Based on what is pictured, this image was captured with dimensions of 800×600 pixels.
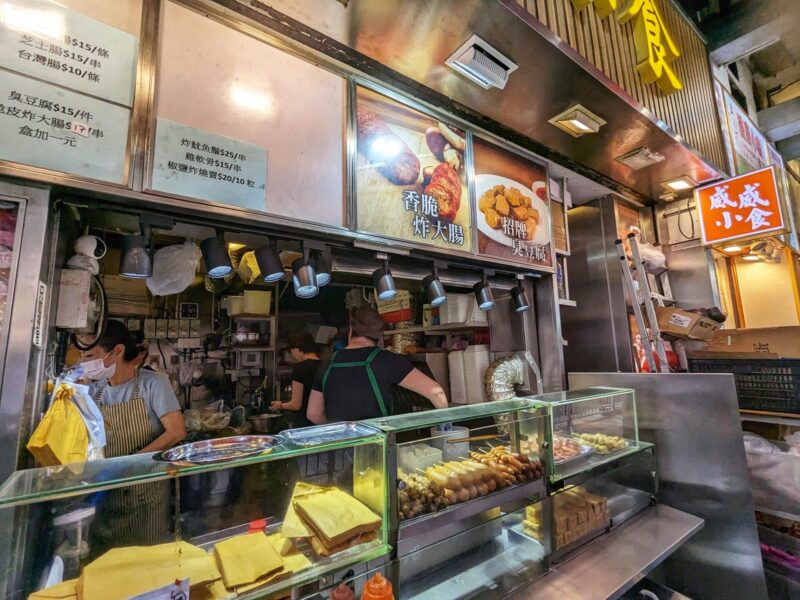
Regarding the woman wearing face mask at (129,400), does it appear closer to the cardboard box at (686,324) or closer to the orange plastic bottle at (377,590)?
the orange plastic bottle at (377,590)

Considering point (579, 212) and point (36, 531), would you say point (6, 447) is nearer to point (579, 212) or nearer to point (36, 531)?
point (36, 531)

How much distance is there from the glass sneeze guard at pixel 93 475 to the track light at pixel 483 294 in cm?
174

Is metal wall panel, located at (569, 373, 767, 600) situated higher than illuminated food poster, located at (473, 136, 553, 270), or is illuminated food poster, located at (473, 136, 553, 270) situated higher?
illuminated food poster, located at (473, 136, 553, 270)

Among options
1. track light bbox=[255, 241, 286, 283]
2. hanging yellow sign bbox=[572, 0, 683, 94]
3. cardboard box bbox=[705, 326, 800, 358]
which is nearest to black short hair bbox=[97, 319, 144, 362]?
track light bbox=[255, 241, 286, 283]

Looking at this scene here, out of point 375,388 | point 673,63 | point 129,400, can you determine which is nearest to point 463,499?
point 375,388

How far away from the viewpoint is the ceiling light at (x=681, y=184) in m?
3.61

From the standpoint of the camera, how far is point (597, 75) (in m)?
2.13

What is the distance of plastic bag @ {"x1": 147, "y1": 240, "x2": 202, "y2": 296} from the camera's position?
5.54 ft

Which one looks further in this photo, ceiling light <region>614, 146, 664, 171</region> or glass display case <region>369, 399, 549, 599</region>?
ceiling light <region>614, 146, 664, 171</region>

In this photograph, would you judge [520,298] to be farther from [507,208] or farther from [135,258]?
[135,258]

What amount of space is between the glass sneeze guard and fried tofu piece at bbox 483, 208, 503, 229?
2.04 metres

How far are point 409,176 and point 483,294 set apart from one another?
970mm

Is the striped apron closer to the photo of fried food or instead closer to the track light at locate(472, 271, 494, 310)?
the track light at locate(472, 271, 494, 310)

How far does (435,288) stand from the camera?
224 centimetres
